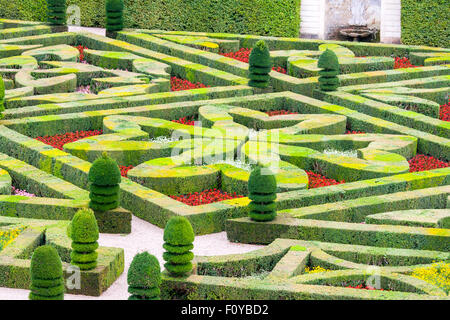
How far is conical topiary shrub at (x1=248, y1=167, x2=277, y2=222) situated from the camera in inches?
763

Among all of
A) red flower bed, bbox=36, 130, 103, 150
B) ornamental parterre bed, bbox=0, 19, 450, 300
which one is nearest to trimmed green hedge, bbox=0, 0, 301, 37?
ornamental parterre bed, bbox=0, 19, 450, 300

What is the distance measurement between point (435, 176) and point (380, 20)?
19204 millimetres

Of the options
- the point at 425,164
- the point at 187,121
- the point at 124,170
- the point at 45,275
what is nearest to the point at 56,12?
the point at 187,121

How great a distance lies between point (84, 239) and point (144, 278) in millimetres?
1874

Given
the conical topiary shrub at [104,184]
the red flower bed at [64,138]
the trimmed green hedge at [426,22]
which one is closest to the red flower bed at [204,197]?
the conical topiary shrub at [104,184]

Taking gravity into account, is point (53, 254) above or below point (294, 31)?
below

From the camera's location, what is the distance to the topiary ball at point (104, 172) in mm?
19656

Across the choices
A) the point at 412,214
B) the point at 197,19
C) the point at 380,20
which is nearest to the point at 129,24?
the point at 197,19

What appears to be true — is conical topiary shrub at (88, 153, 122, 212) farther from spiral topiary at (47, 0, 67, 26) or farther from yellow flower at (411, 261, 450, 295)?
spiral topiary at (47, 0, 67, 26)

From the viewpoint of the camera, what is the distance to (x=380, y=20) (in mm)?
40781
